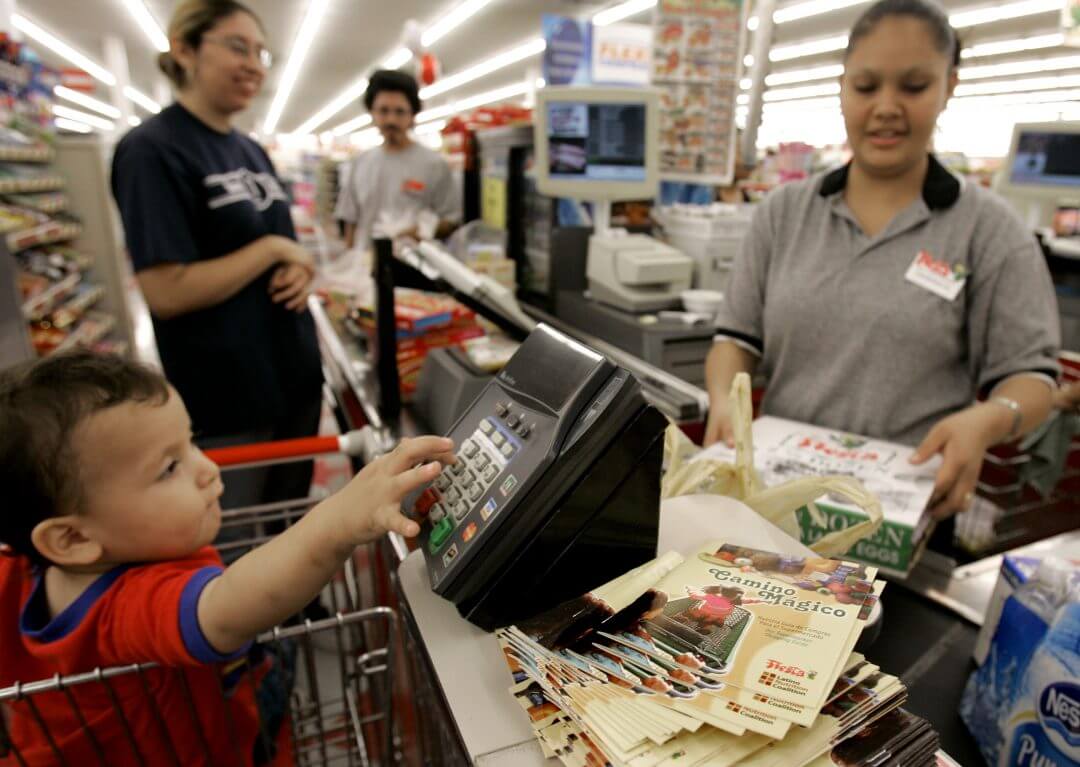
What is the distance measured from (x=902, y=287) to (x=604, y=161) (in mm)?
1328

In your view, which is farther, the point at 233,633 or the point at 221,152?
the point at 221,152

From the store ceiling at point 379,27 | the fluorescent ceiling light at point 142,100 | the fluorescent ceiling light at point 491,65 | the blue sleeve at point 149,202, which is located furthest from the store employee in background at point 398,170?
the fluorescent ceiling light at point 142,100

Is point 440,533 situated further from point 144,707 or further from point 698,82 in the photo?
point 698,82

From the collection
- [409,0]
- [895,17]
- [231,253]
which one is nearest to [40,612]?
[231,253]

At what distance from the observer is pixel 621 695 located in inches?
19.0

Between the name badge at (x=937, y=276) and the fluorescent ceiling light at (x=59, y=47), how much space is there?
41.6ft

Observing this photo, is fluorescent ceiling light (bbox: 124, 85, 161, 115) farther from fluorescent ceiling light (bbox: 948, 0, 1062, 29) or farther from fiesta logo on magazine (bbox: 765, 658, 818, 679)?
fiesta logo on magazine (bbox: 765, 658, 818, 679)

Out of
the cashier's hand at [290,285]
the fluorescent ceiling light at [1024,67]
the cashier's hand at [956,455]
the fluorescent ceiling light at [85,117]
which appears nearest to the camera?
the cashier's hand at [956,455]

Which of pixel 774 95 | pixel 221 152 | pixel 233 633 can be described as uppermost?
pixel 774 95

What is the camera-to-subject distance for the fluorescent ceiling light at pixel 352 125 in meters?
27.9

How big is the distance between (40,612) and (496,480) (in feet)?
2.46

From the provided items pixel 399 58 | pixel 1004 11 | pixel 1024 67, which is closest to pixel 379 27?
pixel 399 58

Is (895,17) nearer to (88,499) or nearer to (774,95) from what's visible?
(88,499)

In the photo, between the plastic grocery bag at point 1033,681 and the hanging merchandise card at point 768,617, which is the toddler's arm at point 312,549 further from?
the plastic grocery bag at point 1033,681
